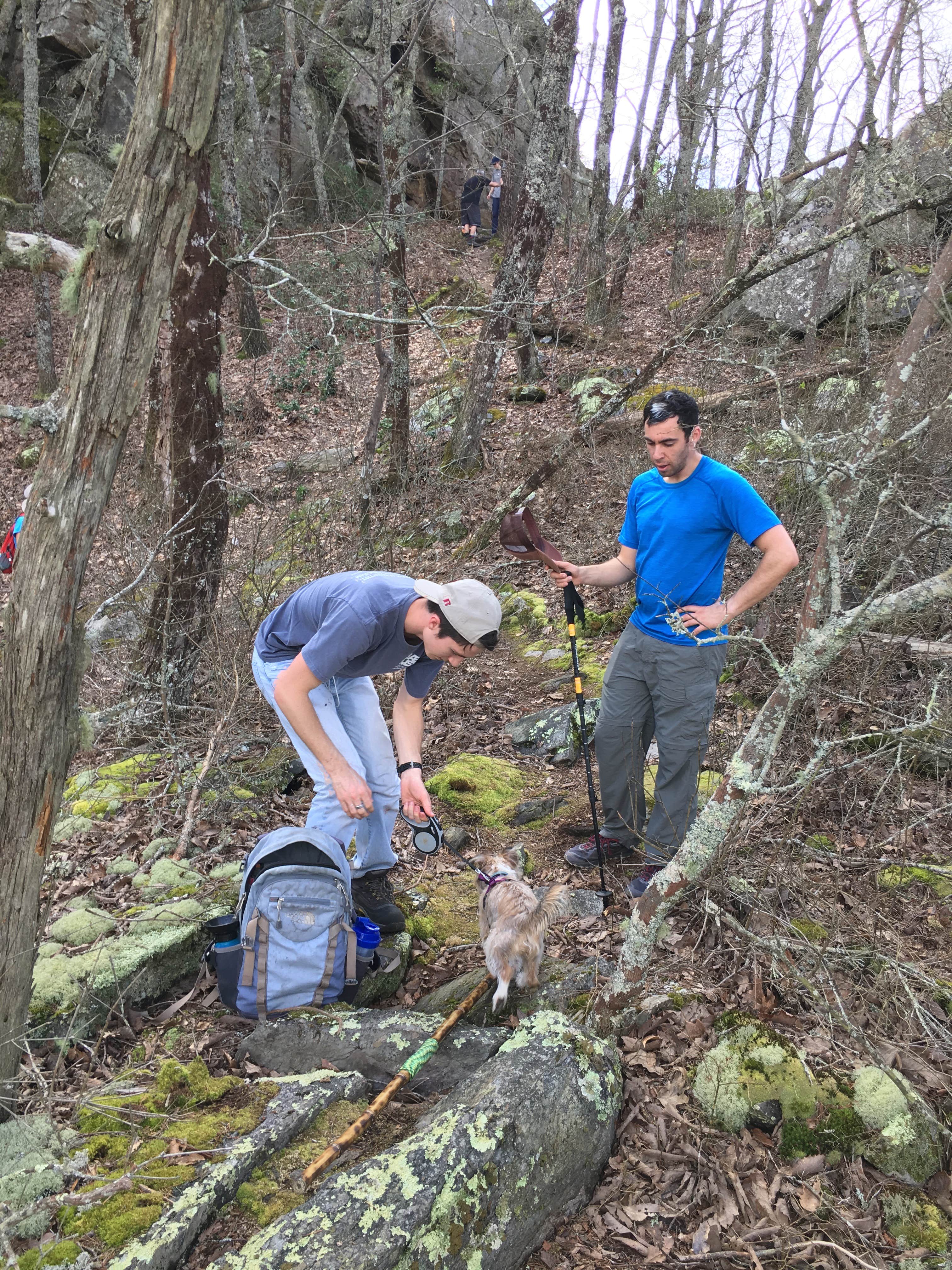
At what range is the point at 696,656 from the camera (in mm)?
4199

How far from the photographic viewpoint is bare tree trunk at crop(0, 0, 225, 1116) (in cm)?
249

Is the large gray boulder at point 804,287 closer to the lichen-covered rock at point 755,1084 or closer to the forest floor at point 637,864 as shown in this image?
the forest floor at point 637,864

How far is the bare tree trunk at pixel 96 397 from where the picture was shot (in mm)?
2494

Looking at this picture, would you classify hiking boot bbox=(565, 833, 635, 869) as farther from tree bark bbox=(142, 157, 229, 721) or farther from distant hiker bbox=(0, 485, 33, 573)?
distant hiker bbox=(0, 485, 33, 573)

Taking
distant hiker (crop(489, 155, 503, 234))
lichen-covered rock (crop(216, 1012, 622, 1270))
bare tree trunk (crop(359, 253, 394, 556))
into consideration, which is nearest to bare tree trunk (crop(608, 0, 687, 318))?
distant hiker (crop(489, 155, 503, 234))

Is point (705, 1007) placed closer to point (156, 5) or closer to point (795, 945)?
point (795, 945)

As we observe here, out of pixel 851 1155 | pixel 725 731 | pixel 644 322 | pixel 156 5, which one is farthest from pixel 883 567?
pixel 644 322

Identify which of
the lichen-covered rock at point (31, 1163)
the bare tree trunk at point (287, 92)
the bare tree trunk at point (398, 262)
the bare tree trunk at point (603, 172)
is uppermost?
the bare tree trunk at point (287, 92)

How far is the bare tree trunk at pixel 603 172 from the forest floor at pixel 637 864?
3.13 m

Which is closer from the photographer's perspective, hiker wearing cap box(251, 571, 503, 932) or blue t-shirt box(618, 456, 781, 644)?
hiker wearing cap box(251, 571, 503, 932)

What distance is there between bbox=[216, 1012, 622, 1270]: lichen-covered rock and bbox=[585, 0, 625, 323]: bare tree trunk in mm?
13574

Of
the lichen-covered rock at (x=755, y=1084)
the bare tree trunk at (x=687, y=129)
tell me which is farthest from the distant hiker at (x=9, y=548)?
the bare tree trunk at (x=687, y=129)

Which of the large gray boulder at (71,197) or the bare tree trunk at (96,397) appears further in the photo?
the large gray boulder at (71,197)

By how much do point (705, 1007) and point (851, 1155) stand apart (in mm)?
774
